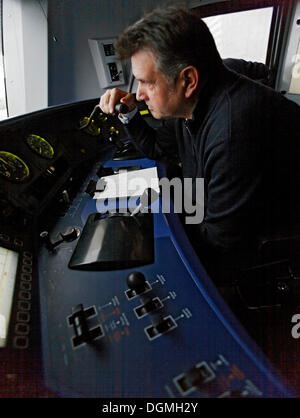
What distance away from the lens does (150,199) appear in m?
1.00

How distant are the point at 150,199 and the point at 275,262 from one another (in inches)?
20.6

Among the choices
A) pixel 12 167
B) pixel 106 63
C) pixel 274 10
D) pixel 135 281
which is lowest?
pixel 135 281

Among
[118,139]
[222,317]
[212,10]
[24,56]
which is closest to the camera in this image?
[222,317]

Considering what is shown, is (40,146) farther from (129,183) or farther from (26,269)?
(26,269)

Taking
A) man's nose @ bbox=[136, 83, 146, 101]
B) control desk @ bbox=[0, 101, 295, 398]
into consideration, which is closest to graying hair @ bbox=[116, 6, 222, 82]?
man's nose @ bbox=[136, 83, 146, 101]

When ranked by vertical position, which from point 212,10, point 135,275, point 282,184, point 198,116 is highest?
point 212,10

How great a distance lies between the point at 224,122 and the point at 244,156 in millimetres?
128

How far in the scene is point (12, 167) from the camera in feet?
3.09

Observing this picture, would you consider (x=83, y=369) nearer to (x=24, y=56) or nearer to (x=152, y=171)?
(x=152, y=171)

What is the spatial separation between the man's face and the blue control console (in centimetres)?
55

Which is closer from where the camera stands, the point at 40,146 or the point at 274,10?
the point at 40,146
